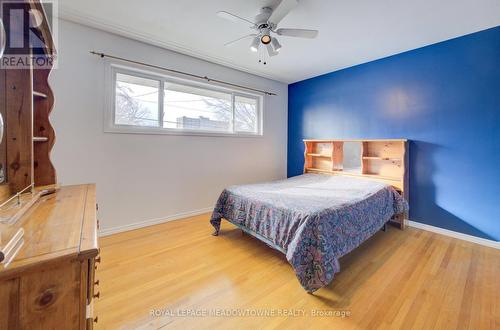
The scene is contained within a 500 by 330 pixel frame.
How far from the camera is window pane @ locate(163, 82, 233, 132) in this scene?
3182 millimetres

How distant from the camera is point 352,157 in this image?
3.69 metres

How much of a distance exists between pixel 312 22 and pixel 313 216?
2120 mm

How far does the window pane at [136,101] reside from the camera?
2779 millimetres

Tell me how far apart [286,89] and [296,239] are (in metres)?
3.81

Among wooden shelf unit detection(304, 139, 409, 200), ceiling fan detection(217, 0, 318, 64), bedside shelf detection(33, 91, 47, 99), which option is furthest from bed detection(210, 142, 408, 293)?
bedside shelf detection(33, 91, 47, 99)

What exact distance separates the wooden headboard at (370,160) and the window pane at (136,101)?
2.73 meters

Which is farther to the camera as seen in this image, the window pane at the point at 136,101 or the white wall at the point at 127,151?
the window pane at the point at 136,101

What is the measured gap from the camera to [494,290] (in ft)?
5.65

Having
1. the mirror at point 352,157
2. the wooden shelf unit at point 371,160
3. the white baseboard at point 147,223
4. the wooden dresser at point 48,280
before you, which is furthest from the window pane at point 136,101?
the mirror at point 352,157

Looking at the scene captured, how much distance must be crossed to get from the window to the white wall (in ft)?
0.43

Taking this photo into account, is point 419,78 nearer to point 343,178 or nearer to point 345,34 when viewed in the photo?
point 345,34

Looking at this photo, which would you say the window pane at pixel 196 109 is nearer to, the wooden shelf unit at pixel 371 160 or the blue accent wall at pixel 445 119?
the wooden shelf unit at pixel 371 160

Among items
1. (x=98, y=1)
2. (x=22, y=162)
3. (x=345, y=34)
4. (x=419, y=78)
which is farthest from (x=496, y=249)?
(x=98, y=1)

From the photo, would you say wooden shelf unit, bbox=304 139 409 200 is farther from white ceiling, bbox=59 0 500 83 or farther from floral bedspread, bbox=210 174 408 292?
white ceiling, bbox=59 0 500 83
